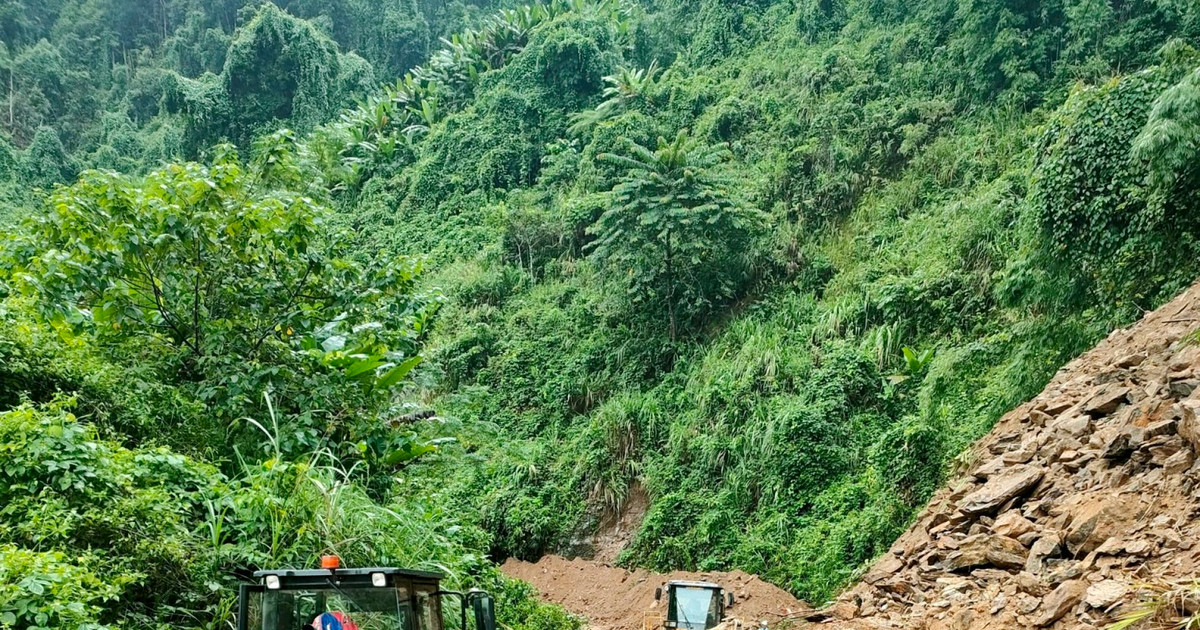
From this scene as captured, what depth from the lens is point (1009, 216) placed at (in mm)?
16797

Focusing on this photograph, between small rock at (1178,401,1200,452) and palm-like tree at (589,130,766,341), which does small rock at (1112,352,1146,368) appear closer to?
small rock at (1178,401,1200,452)

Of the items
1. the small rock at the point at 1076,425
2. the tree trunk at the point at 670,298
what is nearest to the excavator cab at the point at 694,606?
the small rock at the point at 1076,425

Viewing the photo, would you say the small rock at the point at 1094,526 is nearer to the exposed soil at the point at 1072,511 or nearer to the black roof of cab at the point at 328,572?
the exposed soil at the point at 1072,511

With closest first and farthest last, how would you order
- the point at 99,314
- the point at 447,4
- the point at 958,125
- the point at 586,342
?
the point at 99,314 → the point at 958,125 → the point at 586,342 → the point at 447,4

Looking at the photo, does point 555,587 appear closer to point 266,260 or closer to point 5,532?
point 266,260

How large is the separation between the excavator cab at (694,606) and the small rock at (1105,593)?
5.66m

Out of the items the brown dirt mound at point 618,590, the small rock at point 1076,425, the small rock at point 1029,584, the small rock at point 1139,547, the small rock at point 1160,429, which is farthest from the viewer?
the brown dirt mound at point 618,590

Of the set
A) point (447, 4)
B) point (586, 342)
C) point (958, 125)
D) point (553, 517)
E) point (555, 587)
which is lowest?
point (555, 587)

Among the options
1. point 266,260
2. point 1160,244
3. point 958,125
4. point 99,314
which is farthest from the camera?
point 958,125

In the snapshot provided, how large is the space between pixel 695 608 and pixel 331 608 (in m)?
7.36

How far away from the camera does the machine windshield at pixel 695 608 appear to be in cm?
1104

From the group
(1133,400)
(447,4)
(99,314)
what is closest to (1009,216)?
(1133,400)

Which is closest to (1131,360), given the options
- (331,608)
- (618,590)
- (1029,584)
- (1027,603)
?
(1029,584)

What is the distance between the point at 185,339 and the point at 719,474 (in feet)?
38.9
